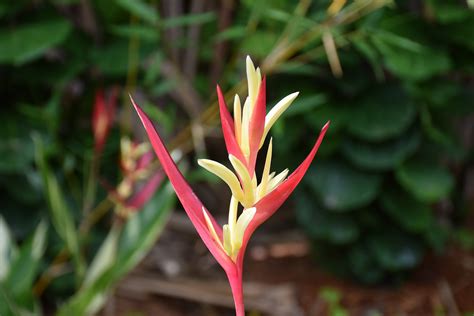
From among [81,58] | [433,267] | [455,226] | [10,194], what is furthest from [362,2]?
[455,226]

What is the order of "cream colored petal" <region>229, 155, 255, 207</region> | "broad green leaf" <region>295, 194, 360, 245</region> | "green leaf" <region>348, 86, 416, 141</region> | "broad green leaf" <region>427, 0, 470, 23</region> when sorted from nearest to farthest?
"cream colored petal" <region>229, 155, 255, 207</region>
"broad green leaf" <region>427, 0, 470, 23</region>
"green leaf" <region>348, 86, 416, 141</region>
"broad green leaf" <region>295, 194, 360, 245</region>

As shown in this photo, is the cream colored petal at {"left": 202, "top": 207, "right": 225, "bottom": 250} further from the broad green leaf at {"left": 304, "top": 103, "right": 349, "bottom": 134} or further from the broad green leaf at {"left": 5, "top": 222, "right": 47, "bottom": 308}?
the broad green leaf at {"left": 304, "top": 103, "right": 349, "bottom": 134}

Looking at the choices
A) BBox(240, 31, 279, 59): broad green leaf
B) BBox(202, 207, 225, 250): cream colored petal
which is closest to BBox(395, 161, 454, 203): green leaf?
BBox(240, 31, 279, 59): broad green leaf

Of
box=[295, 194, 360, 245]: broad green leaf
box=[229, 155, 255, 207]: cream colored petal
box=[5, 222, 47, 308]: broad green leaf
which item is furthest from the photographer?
box=[295, 194, 360, 245]: broad green leaf

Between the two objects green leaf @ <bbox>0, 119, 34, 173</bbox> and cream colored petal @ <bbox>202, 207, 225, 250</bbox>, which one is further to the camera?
green leaf @ <bbox>0, 119, 34, 173</bbox>

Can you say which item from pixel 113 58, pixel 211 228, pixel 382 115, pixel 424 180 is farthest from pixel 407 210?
pixel 211 228

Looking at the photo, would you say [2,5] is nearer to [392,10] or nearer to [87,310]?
[87,310]
